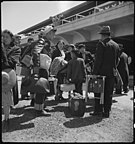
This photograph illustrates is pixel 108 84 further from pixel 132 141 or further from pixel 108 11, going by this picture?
pixel 108 11

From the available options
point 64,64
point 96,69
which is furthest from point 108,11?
point 96,69

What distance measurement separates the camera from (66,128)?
3.68 metres

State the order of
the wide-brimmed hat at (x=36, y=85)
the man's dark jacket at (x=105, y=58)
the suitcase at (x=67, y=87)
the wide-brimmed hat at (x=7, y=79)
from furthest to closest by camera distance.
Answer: the suitcase at (x=67, y=87)
the man's dark jacket at (x=105, y=58)
the wide-brimmed hat at (x=36, y=85)
the wide-brimmed hat at (x=7, y=79)

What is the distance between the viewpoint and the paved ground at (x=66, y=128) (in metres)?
3.25

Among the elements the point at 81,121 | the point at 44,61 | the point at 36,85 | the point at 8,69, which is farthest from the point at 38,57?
the point at 81,121

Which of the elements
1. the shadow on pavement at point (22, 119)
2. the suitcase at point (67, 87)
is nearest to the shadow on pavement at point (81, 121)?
the shadow on pavement at point (22, 119)

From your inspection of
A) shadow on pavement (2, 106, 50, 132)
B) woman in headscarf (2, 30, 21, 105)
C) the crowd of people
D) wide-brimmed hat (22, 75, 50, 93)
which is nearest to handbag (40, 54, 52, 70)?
the crowd of people

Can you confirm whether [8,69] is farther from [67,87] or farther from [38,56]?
[67,87]

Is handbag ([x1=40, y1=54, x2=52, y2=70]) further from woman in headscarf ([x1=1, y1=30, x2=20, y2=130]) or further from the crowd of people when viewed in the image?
woman in headscarf ([x1=1, y1=30, x2=20, y2=130])

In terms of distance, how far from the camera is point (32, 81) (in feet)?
12.8

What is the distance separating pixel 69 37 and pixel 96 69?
55.9 ft

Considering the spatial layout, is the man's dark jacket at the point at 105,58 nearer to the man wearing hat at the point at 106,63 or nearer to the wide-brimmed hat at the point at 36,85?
the man wearing hat at the point at 106,63

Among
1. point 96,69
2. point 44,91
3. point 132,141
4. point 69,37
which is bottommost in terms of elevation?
point 132,141

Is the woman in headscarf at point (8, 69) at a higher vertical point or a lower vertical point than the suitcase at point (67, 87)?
higher
